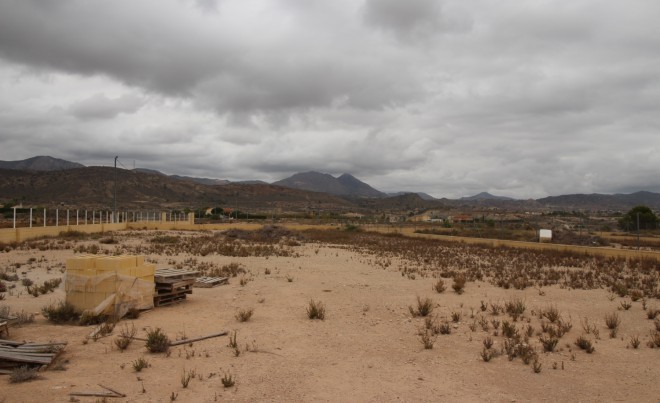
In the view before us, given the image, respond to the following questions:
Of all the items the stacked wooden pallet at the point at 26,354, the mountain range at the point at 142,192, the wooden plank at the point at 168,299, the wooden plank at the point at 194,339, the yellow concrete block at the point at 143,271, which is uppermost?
the mountain range at the point at 142,192

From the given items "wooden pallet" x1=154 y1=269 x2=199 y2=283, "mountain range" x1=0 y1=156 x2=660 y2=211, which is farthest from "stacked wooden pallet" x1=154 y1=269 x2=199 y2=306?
"mountain range" x1=0 y1=156 x2=660 y2=211

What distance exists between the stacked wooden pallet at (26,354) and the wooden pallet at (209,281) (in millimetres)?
7273

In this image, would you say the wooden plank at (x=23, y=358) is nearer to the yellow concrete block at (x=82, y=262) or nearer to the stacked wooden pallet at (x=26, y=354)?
the stacked wooden pallet at (x=26, y=354)

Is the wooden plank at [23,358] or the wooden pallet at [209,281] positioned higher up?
the wooden plank at [23,358]

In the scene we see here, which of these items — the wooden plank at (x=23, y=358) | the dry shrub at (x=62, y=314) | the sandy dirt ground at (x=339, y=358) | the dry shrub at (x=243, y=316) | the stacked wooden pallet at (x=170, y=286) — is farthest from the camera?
the stacked wooden pallet at (x=170, y=286)

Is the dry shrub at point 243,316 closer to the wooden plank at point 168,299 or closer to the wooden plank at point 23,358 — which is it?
the wooden plank at point 168,299

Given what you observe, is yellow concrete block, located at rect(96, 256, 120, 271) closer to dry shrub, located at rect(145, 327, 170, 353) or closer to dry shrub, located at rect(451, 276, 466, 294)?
dry shrub, located at rect(145, 327, 170, 353)

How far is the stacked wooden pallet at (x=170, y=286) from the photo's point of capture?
11969mm

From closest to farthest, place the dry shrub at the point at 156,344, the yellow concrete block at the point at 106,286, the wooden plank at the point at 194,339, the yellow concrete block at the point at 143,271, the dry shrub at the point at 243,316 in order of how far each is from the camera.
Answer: the dry shrub at the point at 156,344 < the wooden plank at the point at 194,339 < the yellow concrete block at the point at 106,286 < the dry shrub at the point at 243,316 < the yellow concrete block at the point at 143,271

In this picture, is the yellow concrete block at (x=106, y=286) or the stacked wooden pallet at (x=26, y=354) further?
the yellow concrete block at (x=106, y=286)

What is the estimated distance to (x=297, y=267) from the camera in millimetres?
20859

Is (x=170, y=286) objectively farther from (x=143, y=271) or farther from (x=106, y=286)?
(x=106, y=286)

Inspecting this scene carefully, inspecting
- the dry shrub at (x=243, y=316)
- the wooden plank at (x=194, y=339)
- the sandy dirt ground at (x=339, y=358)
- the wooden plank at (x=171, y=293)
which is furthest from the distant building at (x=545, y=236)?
the wooden plank at (x=194, y=339)

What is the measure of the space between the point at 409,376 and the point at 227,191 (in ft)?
456
